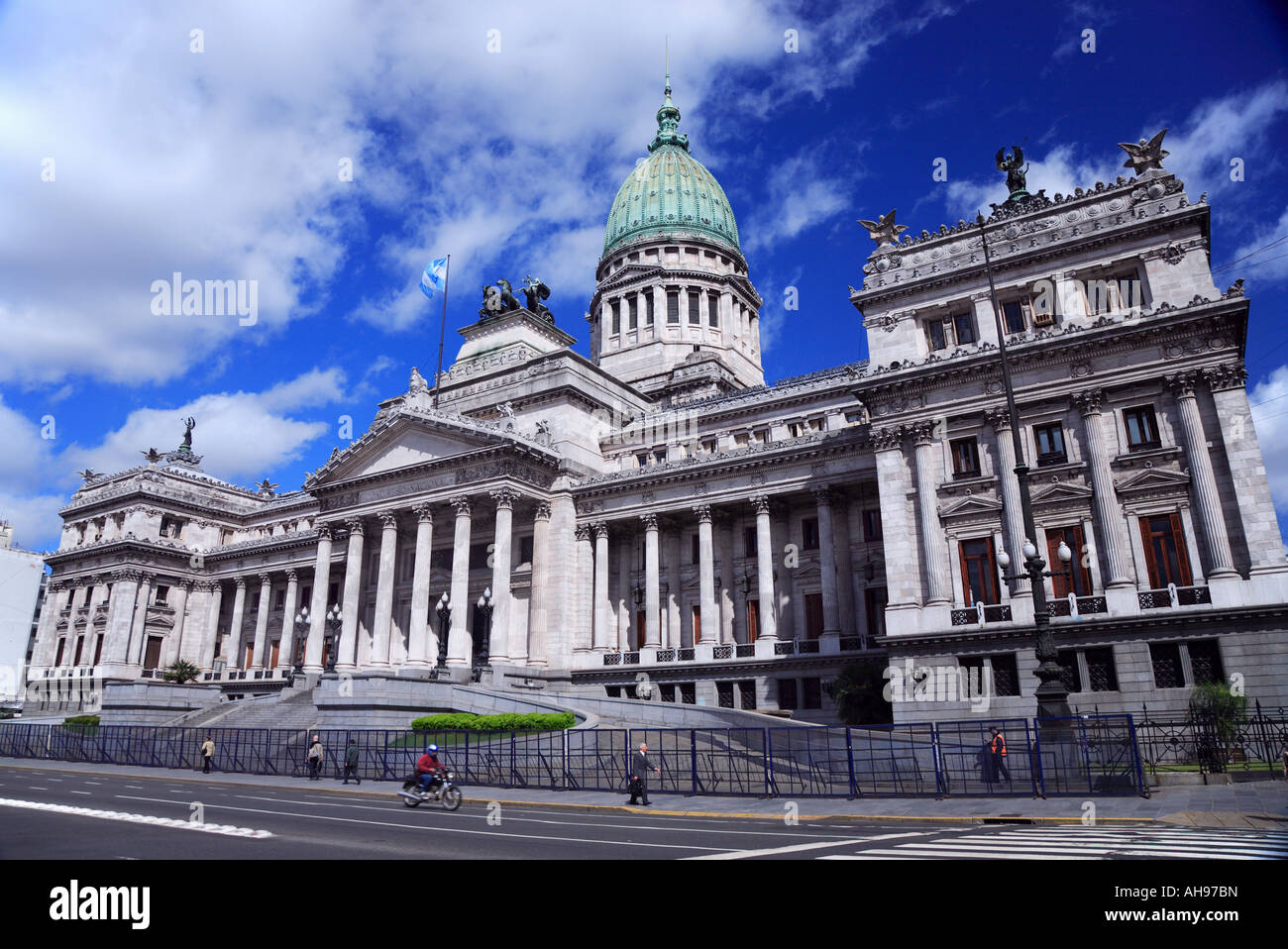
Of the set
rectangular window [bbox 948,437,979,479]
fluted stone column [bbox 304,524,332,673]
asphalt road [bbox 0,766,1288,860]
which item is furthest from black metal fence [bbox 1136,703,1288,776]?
fluted stone column [bbox 304,524,332,673]

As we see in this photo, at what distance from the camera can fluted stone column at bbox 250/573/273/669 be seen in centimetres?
6775

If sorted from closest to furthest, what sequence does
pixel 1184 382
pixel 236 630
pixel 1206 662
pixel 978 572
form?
pixel 1206 662 → pixel 1184 382 → pixel 978 572 → pixel 236 630

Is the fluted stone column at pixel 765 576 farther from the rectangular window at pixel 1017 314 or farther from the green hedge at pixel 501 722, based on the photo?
the rectangular window at pixel 1017 314

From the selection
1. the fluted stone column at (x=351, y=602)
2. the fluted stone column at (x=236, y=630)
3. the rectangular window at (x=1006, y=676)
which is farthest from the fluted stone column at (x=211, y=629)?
the rectangular window at (x=1006, y=676)

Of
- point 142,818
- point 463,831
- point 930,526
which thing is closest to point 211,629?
point 142,818

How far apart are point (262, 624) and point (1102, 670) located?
6008 cm

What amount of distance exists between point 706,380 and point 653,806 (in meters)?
46.5

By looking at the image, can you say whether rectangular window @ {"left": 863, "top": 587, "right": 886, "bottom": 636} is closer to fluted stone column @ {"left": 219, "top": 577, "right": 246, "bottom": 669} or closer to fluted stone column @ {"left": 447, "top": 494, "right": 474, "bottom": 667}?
fluted stone column @ {"left": 447, "top": 494, "right": 474, "bottom": 667}

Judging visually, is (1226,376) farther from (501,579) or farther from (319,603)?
(319,603)

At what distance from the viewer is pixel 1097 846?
40.3 ft

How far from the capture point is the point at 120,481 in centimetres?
7431

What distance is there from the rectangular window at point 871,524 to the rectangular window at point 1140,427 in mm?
13632
